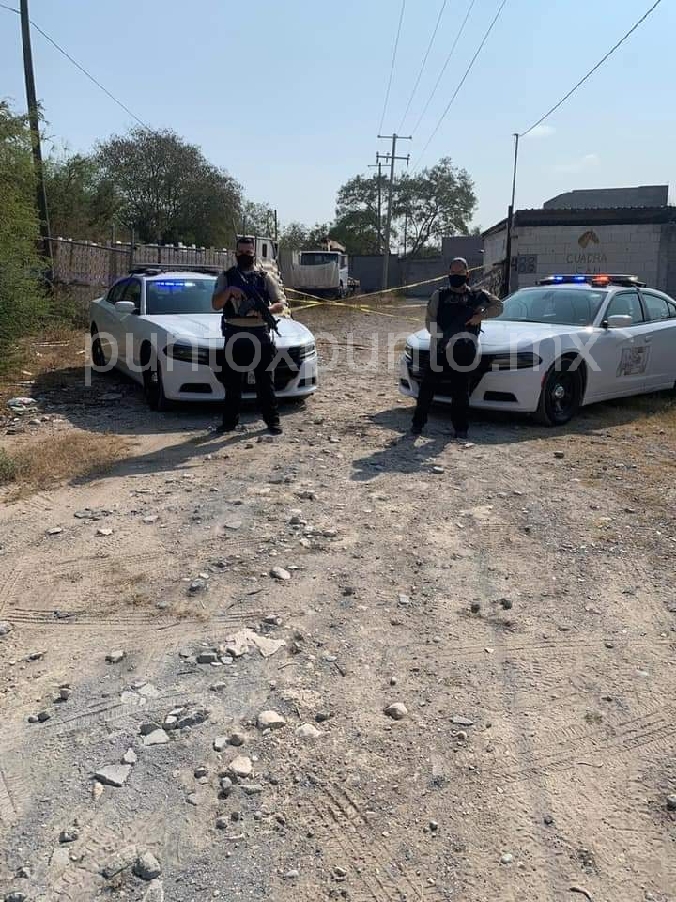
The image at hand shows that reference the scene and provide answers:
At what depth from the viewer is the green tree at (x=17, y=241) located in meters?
10.9

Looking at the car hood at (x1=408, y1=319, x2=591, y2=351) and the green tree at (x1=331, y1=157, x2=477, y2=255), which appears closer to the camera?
the car hood at (x1=408, y1=319, x2=591, y2=351)

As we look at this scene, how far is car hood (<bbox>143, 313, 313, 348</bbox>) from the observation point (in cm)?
791

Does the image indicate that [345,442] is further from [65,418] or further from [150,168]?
[150,168]

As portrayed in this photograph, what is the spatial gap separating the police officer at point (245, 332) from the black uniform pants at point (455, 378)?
4.56ft

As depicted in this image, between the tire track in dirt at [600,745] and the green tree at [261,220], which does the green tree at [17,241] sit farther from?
the green tree at [261,220]

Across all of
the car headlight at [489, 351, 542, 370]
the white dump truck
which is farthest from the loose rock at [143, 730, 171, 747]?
the white dump truck

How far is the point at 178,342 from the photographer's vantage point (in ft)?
25.7

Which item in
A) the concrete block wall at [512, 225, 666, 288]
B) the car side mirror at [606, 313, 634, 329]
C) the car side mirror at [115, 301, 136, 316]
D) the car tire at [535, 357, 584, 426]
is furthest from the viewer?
the concrete block wall at [512, 225, 666, 288]

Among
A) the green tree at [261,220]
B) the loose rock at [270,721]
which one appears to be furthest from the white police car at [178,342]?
the green tree at [261,220]

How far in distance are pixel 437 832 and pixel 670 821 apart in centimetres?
76

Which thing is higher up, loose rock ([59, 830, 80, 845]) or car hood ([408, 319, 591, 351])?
car hood ([408, 319, 591, 351])

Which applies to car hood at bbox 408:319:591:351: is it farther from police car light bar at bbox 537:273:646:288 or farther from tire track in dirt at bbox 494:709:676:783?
tire track in dirt at bbox 494:709:676:783

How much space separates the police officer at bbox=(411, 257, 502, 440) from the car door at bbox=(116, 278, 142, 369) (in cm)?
340

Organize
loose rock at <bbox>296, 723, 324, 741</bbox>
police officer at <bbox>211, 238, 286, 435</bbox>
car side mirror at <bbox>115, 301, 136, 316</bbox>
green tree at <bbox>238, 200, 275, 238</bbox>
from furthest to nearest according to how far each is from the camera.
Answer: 1. green tree at <bbox>238, 200, 275, 238</bbox>
2. car side mirror at <bbox>115, 301, 136, 316</bbox>
3. police officer at <bbox>211, 238, 286, 435</bbox>
4. loose rock at <bbox>296, 723, 324, 741</bbox>
